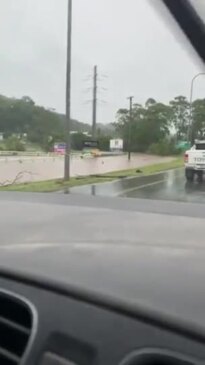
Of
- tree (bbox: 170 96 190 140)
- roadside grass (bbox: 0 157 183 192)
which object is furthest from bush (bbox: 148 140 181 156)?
tree (bbox: 170 96 190 140)

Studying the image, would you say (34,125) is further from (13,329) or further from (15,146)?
(13,329)

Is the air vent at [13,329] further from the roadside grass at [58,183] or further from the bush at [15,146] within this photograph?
the bush at [15,146]

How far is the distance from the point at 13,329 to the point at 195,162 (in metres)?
24.5

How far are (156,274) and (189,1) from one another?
749 millimetres

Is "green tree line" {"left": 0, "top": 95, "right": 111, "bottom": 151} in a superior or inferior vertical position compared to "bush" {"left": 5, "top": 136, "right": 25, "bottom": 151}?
superior

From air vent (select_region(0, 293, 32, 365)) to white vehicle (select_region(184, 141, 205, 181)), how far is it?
74.8ft

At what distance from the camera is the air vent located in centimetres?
139

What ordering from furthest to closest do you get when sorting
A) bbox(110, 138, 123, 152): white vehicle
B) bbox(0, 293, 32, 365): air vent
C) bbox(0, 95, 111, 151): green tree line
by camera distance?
bbox(110, 138, 123, 152): white vehicle → bbox(0, 95, 111, 151): green tree line → bbox(0, 293, 32, 365): air vent

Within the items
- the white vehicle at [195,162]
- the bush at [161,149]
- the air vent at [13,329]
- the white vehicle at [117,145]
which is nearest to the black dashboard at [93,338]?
the air vent at [13,329]

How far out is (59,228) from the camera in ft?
6.76

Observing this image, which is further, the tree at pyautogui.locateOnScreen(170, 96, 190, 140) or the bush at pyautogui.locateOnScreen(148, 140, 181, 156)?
the bush at pyautogui.locateOnScreen(148, 140, 181, 156)

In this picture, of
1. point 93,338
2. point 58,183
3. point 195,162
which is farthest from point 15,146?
point 93,338

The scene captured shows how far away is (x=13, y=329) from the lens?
1.43 metres

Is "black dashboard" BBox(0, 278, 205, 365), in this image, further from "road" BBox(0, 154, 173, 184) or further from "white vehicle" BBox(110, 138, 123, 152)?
"white vehicle" BBox(110, 138, 123, 152)
